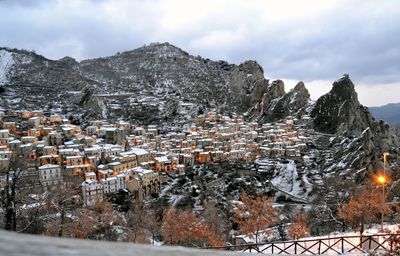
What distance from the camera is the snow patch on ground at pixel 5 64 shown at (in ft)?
387

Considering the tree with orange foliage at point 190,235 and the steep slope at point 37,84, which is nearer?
the tree with orange foliage at point 190,235

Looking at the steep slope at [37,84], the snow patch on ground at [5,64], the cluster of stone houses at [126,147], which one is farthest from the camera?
the snow patch on ground at [5,64]

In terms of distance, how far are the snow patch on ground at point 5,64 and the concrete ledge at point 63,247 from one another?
127588mm

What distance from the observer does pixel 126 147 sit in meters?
71.8

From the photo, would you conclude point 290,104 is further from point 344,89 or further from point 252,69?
point 252,69

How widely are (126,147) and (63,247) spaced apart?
71.6 m

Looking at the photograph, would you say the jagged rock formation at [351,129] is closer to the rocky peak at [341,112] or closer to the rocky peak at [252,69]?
the rocky peak at [341,112]

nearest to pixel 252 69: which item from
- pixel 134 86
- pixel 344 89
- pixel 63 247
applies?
pixel 134 86

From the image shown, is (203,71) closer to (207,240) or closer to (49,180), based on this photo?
(49,180)

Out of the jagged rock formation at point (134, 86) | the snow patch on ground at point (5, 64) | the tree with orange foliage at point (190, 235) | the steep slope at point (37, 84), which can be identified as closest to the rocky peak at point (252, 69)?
the jagged rock formation at point (134, 86)

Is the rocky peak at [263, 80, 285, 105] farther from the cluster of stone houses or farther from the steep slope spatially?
the steep slope

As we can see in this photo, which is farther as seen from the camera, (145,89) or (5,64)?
(145,89)

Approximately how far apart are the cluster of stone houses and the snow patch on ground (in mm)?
41091

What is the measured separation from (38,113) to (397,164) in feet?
253
